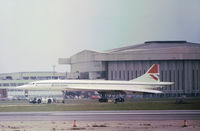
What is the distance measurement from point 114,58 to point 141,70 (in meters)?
7.86

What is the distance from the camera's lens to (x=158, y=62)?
4257 inches

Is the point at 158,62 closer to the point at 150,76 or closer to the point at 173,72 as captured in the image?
the point at 173,72

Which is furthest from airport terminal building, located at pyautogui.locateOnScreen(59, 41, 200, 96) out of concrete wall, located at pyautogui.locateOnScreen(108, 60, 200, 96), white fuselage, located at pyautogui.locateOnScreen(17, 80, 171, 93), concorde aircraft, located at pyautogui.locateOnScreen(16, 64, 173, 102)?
white fuselage, located at pyautogui.locateOnScreen(17, 80, 171, 93)

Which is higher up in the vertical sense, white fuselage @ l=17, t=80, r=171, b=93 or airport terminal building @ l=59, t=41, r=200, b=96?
airport terminal building @ l=59, t=41, r=200, b=96

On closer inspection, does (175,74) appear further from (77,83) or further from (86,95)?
(77,83)

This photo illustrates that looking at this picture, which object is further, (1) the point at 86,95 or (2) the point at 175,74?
(2) the point at 175,74

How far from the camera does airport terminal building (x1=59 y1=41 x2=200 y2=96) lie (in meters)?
105

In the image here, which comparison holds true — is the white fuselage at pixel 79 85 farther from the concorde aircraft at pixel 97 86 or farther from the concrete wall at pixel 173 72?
the concrete wall at pixel 173 72

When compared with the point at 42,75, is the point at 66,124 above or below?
below

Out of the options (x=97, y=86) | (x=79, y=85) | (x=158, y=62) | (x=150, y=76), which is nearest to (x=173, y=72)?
(x=158, y=62)

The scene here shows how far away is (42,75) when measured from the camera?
123625mm

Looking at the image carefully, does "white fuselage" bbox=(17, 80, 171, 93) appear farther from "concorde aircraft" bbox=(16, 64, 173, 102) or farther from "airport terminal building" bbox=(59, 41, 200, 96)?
"airport terminal building" bbox=(59, 41, 200, 96)

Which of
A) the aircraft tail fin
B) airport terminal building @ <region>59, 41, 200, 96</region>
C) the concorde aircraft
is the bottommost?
the concorde aircraft

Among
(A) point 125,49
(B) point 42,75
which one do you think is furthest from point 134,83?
(B) point 42,75
